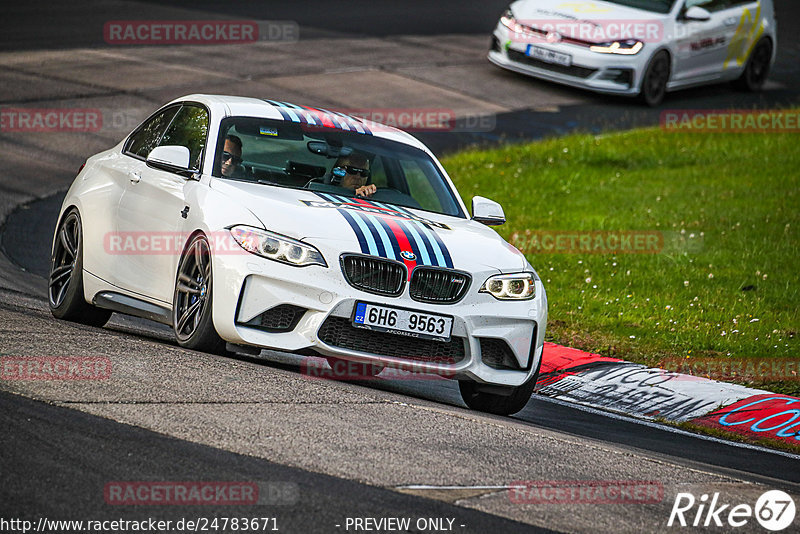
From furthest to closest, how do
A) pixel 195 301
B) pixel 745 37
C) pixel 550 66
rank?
pixel 745 37, pixel 550 66, pixel 195 301

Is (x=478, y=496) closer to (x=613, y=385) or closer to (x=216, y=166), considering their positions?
(x=216, y=166)

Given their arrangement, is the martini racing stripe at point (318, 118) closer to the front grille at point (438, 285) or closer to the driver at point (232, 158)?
the driver at point (232, 158)

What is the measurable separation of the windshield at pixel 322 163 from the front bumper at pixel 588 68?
38.3 ft

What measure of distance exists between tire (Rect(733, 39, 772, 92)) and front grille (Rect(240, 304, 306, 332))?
17.2 metres

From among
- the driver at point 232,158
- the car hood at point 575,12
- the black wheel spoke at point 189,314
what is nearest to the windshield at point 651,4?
the car hood at point 575,12

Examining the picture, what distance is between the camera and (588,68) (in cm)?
2019

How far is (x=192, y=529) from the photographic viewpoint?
4.61 metres

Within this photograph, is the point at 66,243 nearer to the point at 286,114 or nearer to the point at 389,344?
the point at 286,114

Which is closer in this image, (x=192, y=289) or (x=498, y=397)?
(x=192, y=289)

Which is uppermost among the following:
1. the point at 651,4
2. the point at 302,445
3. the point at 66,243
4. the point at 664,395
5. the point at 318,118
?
the point at 318,118

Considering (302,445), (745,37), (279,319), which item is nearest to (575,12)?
(745,37)

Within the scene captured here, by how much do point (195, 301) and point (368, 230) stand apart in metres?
1.09

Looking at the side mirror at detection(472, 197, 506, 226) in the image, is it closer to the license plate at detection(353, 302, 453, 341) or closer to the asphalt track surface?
the asphalt track surface

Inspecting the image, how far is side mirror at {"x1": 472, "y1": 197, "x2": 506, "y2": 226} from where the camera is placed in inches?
345
